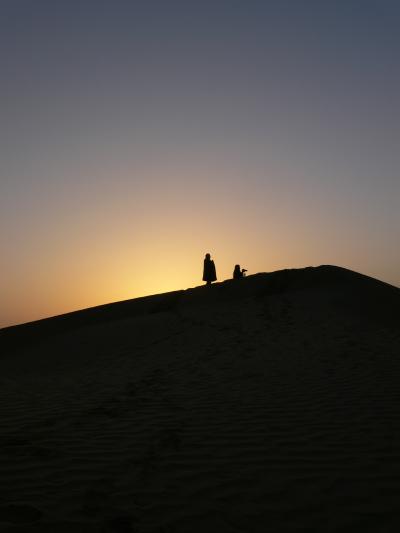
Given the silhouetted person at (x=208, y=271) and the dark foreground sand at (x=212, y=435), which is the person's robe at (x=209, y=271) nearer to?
the silhouetted person at (x=208, y=271)

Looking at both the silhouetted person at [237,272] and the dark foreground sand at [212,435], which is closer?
the dark foreground sand at [212,435]

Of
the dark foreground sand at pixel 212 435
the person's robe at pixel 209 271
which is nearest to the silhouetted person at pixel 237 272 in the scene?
the person's robe at pixel 209 271

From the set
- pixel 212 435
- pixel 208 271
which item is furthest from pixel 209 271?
pixel 212 435

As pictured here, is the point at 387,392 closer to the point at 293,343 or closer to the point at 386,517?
the point at 386,517

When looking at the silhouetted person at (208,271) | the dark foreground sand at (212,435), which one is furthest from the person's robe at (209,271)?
the dark foreground sand at (212,435)

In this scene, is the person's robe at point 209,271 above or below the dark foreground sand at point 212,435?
above

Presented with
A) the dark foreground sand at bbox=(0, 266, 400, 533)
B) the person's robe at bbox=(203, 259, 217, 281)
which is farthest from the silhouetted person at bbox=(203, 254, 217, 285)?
the dark foreground sand at bbox=(0, 266, 400, 533)

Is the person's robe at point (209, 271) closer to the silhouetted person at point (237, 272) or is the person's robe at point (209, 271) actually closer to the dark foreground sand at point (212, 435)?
the silhouetted person at point (237, 272)

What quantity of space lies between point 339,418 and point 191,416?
1861 millimetres

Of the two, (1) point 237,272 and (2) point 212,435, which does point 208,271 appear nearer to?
(1) point 237,272

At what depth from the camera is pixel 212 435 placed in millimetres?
5238

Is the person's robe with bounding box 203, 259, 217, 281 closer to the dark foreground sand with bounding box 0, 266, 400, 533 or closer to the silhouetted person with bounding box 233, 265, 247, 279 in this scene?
the silhouetted person with bounding box 233, 265, 247, 279

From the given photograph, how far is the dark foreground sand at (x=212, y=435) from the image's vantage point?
3488 mm

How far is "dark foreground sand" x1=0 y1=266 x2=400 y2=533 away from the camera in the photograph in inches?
137
